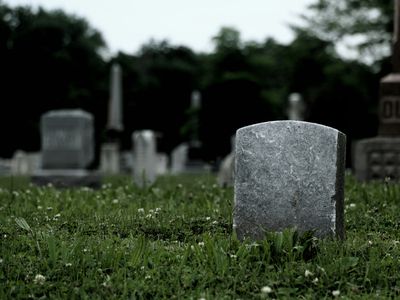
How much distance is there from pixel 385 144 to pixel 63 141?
26.0 feet

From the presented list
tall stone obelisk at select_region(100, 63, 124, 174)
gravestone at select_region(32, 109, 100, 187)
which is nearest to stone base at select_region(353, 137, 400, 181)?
gravestone at select_region(32, 109, 100, 187)

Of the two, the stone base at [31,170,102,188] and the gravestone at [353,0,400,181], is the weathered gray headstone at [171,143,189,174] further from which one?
the gravestone at [353,0,400,181]

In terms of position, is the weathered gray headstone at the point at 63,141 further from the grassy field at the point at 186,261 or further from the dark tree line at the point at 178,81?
the dark tree line at the point at 178,81

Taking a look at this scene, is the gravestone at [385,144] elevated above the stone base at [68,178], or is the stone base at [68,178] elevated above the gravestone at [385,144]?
the gravestone at [385,144]

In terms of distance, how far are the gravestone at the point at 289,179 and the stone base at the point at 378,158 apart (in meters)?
6.04

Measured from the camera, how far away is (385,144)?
11.5 m

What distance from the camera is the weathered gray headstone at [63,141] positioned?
16047 mm

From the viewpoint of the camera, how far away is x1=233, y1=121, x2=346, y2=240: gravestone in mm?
5453

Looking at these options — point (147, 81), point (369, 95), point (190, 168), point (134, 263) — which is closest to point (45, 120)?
point (134, 263)

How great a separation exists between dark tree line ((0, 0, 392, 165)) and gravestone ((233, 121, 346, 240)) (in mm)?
29344

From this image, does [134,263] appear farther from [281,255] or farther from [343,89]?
[343,89]

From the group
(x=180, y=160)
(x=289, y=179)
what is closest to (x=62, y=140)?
(x=289, y=179)

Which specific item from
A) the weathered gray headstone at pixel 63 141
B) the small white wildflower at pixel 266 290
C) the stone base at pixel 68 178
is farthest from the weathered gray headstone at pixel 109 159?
the small white wildflower at pixel 266 290

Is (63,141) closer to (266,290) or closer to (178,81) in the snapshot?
(266,290)
